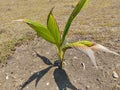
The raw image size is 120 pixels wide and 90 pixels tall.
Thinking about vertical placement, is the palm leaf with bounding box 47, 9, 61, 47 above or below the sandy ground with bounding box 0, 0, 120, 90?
above

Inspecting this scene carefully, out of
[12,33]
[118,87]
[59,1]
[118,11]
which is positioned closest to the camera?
[118,87]

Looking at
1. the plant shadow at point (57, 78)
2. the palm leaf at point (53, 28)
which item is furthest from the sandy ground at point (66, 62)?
the palm leaf at point (53, 28)

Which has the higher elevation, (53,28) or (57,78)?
(53,28)

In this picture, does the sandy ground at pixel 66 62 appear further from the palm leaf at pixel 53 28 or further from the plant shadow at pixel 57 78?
the palm leaf at pixel 53 28

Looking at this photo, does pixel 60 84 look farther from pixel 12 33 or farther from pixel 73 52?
pixel 12 33

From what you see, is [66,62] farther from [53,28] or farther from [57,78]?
[53,28]

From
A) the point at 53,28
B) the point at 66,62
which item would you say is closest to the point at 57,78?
the point at 66,62

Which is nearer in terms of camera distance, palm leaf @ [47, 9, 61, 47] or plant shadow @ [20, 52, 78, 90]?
palm leaf @ [47, 9, 61, 47]

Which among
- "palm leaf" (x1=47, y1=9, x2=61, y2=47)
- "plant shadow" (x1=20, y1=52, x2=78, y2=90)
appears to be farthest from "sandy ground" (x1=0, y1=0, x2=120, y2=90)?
"palm leaf" (x1=47, y1=9, x2=61, y2=47)

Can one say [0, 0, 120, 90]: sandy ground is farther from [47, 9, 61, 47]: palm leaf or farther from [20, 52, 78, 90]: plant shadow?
[47, 9, 61, 47]: palm leaf

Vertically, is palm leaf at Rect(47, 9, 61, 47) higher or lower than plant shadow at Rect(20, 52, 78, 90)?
higher

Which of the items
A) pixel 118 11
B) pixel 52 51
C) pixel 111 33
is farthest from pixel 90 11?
pixel 52 51
